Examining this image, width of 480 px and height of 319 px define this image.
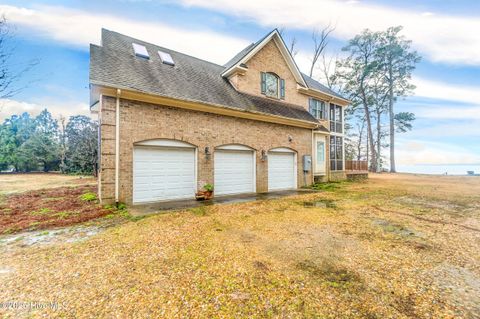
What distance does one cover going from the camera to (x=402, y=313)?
218 cm

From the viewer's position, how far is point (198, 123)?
891cm

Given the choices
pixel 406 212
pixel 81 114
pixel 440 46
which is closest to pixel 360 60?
pixel 440 46

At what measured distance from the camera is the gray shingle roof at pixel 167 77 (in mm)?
7467

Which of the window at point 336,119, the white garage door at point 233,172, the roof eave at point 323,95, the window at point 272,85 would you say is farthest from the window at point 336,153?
the white garage door at point 233,172

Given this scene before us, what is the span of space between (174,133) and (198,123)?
3.82ft

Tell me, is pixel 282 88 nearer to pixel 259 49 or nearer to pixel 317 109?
pixel 259 49

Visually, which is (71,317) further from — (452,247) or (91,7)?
(91,7)

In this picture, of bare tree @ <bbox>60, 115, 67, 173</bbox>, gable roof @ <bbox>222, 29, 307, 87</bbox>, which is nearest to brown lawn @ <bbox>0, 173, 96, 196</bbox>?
bare tree @ <bbox>60, 115, 67, 173</bbox>

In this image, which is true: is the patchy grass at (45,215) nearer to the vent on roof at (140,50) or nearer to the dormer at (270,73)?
the vent on roof at (140,50)

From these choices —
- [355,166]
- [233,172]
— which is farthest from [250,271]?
[355,166]

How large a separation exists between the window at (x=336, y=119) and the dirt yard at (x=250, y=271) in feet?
38.3

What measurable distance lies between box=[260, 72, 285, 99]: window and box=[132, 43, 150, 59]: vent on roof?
20.4 ft

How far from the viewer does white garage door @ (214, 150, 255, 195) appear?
9.69 metres

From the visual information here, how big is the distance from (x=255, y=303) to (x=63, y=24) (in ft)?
44.2
